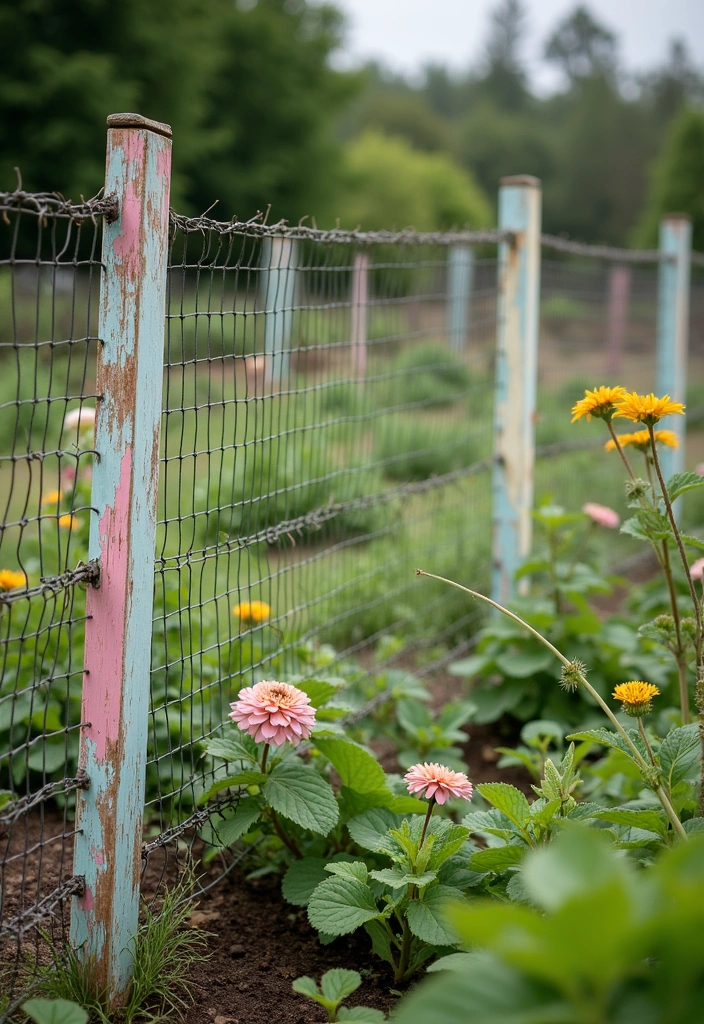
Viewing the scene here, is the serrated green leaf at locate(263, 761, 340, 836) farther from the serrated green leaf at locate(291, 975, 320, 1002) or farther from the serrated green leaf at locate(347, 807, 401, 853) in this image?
the serrated green leaf at locate(291, 975, 320, 1002)

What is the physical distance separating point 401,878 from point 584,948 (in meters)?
1.05

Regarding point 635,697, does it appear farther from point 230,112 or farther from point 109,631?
point 230,112

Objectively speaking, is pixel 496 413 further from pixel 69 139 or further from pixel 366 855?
pixel 69 139

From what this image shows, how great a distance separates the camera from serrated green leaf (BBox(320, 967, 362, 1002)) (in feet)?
5.16

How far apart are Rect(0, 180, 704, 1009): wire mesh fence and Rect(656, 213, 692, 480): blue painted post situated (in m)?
0.33

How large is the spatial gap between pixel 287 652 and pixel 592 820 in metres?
A: 0.98

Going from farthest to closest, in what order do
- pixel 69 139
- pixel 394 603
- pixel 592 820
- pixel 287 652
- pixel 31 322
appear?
pixel 69 139 → pixel 31 322 → pixel 394 603 → pixel 287 652 → pixel 592 820

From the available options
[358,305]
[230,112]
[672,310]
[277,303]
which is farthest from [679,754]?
[230,112]

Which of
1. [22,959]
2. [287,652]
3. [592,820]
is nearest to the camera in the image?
[22,959]

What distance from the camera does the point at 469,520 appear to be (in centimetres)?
504

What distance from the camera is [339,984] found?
5.22 feet

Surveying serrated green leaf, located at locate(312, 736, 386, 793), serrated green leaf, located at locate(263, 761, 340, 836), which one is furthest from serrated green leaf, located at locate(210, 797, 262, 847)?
serrated green leaf, located at locate(312, 736, 386, 793)

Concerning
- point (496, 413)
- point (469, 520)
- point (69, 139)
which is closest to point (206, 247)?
point (496, 413)

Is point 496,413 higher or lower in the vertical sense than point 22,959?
higher
